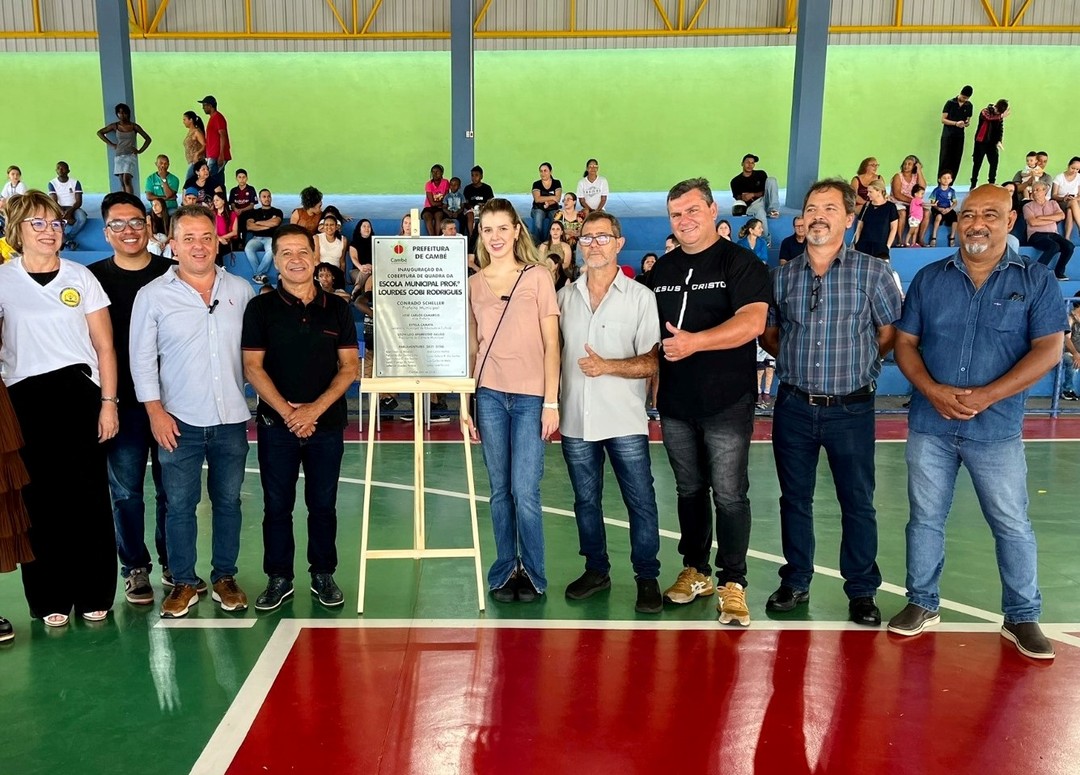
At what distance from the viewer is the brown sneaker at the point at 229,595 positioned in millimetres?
4539

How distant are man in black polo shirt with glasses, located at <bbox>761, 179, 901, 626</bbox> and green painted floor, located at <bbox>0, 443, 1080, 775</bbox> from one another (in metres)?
0.48

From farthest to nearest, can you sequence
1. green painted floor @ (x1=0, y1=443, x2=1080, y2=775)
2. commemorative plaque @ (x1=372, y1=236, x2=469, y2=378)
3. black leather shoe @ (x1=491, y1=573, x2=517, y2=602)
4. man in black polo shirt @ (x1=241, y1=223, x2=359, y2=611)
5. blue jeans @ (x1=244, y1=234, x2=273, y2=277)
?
blue jeans @ (x1=244, y1=234, x2=273, y2=277) < black leather shoe @ (x1=491, y1=573, x2=517, y2=602) < commemorative plaque @ (x1=372, y1=236, x2=469, y2=378) < man in black polo shirt @ (x1=241, y1=223, x2=359, y2=611) < green painted floor @ (x1=0, y1=443, x2=1080, y2=775)

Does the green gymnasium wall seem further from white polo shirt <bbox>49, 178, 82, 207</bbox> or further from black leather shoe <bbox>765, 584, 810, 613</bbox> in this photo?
black leather shoe <bbox>765, 584, 810, 613</bbox>

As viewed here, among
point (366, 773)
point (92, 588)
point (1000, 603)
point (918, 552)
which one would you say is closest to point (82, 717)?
point (92, 588)

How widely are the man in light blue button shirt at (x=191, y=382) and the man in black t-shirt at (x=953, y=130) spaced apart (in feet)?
48.6

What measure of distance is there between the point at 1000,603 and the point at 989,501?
38.0 inches

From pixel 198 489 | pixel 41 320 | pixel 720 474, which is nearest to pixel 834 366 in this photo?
pixel 720 474

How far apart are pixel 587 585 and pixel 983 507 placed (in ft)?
6.62

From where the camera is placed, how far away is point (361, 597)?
14.8ft

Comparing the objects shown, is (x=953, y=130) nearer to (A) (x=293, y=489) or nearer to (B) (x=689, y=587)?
(B) (x=689, y=587)

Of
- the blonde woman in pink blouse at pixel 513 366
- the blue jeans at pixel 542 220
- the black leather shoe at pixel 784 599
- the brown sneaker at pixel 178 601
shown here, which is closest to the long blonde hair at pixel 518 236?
the blonde woman in pink blouse at pixel 513 366

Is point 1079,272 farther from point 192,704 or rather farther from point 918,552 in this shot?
point 192,704

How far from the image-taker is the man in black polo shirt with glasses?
4125 millimetres

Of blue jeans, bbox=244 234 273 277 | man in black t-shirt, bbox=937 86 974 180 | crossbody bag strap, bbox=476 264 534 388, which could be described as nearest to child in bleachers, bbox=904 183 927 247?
man in black t-shirt, bbox=937 86 974 180
